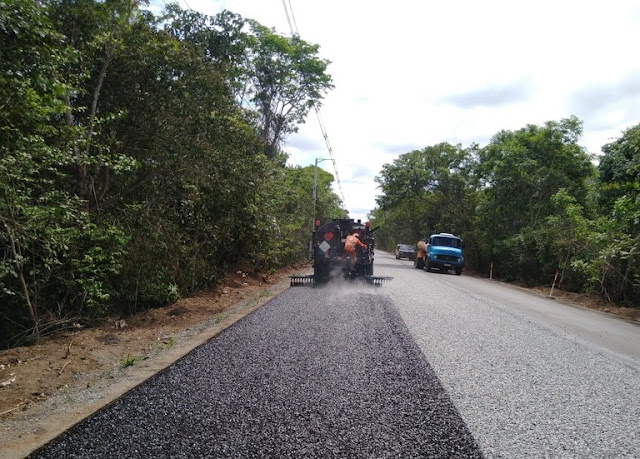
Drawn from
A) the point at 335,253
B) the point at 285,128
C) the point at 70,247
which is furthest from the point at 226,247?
the point at 285,128

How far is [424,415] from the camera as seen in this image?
12.2 ft

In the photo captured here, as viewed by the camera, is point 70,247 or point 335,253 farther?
point 335,253

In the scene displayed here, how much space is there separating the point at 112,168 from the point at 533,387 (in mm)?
6861

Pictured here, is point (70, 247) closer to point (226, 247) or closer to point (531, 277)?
point (226, 247)

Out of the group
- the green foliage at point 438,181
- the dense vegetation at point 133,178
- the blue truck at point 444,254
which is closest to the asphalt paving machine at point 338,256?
the dense vegetation at point 133,178

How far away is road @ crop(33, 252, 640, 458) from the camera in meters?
3.21

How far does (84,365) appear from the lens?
5.73m

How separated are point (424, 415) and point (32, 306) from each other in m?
6.07

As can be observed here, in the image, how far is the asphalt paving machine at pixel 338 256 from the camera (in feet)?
46.7

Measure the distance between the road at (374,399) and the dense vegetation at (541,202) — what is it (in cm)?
849

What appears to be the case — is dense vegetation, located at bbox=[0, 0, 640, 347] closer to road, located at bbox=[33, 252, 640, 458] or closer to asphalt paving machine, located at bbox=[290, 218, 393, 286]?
asphalt paving machine, located at bbox=[290, 218, 393, 286]

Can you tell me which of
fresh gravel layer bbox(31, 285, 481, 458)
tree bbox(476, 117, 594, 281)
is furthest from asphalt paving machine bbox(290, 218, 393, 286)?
tree bbox(476, 117, 594, 281)

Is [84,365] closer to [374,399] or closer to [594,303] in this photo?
[374,399]

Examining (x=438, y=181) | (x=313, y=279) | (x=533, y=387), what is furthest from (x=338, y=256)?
(x=438, y=181)
